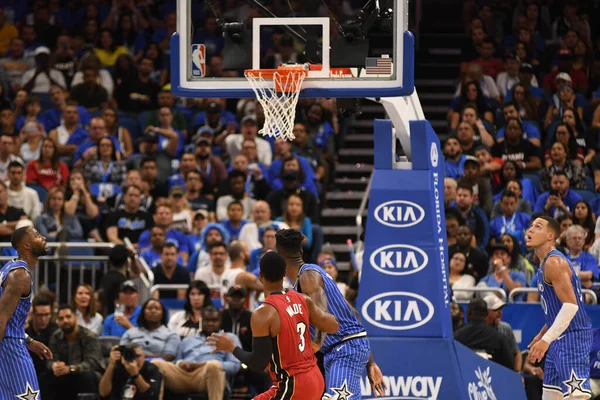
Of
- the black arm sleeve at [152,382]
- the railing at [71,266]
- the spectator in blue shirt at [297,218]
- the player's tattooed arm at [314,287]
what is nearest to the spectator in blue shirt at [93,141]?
the railing at [71,266]

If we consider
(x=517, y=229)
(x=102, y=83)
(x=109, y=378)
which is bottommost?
(x=109, y=378)

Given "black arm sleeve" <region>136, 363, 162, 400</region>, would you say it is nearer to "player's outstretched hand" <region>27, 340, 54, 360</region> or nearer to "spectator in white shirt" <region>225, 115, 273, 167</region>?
"player's outstretched hand" <region>27, 340, 54, 360</region>

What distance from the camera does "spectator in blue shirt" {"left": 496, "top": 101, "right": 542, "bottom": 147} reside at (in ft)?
58.2

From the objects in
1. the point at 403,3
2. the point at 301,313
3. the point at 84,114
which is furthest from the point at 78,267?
the point at 301,313

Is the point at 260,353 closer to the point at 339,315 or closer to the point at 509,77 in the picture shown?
the point at 339,315

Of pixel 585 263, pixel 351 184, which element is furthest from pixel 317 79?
pixel 351 184

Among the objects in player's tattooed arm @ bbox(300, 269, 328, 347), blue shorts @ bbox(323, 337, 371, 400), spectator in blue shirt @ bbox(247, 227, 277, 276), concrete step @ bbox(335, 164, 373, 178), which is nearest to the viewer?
player's tattooed arm @ bbox(300, 269, 328, 347)

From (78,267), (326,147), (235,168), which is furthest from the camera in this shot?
(326,147)

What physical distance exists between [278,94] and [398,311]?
2415 mm

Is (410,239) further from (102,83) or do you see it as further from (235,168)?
(102,83)

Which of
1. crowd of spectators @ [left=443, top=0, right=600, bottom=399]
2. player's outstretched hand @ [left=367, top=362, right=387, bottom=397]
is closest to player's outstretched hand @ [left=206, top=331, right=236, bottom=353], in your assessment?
player's outstretched hand @ [left=367, top=362, right=387, bottom=397]

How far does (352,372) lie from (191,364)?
4.24 metres

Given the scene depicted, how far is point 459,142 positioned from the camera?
17.2m

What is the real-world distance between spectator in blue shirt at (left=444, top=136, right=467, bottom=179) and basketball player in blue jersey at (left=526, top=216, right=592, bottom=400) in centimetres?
621
